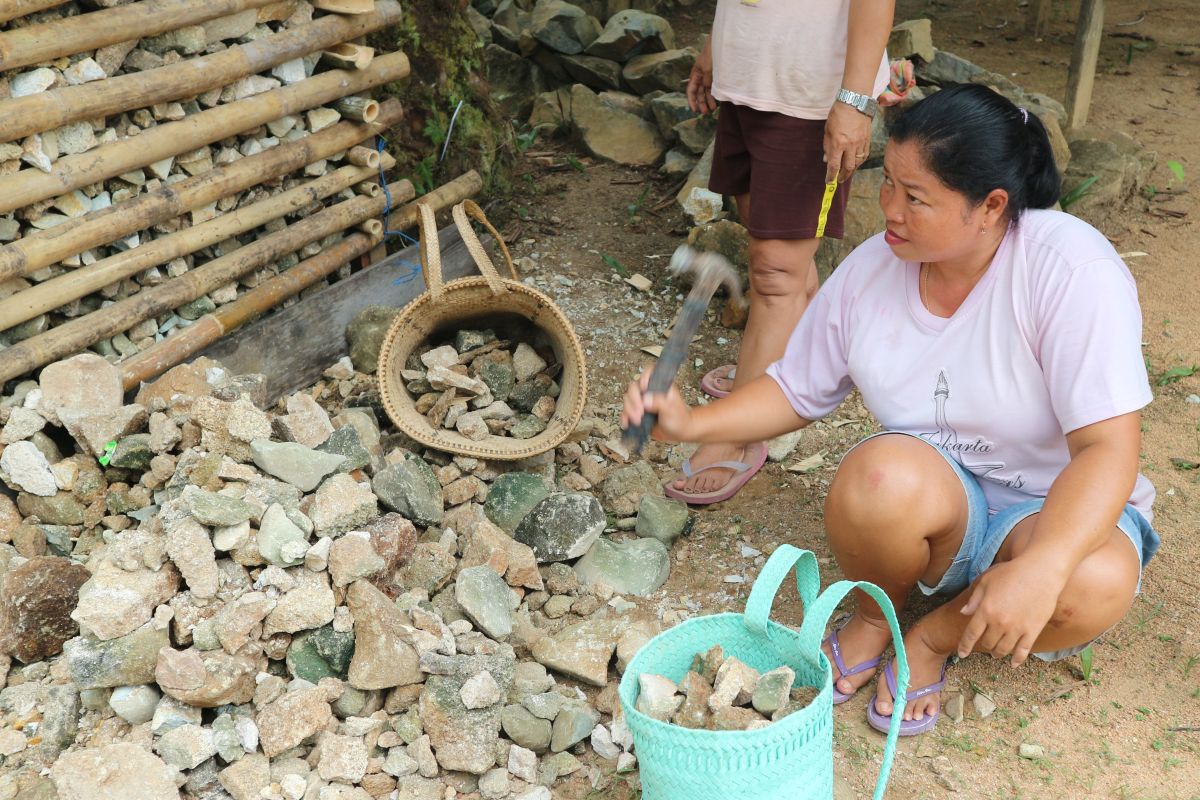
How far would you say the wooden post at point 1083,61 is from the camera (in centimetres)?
509

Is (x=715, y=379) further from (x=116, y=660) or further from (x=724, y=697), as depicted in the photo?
(x=116, y=660)

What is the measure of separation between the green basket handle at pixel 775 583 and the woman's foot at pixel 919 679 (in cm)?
47

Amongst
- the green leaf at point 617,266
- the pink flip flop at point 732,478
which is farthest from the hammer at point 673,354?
the green leaf at point 617,266

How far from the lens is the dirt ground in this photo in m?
2.32

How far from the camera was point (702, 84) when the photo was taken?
11.3 ft

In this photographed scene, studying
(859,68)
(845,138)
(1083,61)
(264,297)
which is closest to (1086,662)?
(845,138)

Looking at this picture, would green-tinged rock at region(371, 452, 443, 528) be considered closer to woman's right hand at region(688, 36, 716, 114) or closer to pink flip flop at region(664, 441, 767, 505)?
pink flip flop at region(664, 441, 767, 505)

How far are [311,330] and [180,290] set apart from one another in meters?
0.47

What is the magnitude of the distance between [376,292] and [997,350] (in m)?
2.36

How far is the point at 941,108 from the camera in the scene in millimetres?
2025

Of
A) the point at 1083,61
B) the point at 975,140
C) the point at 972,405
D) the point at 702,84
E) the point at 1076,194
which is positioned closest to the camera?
the point at 975,140

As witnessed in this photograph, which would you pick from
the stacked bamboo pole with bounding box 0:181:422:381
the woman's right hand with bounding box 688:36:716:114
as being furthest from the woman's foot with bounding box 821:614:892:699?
the stacked bamboo pole with bounding box 0:181:422:381

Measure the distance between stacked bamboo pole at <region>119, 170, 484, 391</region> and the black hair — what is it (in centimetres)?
206

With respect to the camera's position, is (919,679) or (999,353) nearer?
(999,353)
